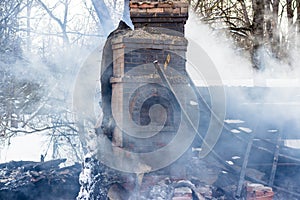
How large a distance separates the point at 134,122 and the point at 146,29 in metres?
1.19

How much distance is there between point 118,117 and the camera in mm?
4320

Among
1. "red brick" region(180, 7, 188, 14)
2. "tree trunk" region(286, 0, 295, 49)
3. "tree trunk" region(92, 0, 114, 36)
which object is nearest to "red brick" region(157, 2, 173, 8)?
"red brick" region(180, 7, 188, 14)

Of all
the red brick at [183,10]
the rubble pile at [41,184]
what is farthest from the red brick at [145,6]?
the rubble pile at [41,184]

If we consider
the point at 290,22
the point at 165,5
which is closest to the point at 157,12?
the point at 165,5

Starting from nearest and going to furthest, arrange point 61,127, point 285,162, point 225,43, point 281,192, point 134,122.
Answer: point 134,122 → point 281,192 → point 285,162 → point 61,127 → point 225,43

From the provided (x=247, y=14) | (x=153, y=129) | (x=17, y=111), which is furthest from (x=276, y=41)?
(x=153, y=129)

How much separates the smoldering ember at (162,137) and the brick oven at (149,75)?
12 millimetres

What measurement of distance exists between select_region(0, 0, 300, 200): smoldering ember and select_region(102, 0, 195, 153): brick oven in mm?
12

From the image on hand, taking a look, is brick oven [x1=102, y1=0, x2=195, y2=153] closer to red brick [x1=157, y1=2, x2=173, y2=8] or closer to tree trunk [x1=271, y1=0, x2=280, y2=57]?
red brick [x1=157, y1=2, x2=173, y2=8]

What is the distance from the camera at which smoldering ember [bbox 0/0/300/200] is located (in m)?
4.22

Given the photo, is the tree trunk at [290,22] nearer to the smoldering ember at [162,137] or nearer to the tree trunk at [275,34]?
the tree trunk at [275,34]

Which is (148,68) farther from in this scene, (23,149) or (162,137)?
(23,149)

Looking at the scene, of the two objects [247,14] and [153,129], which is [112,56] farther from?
[247,14]

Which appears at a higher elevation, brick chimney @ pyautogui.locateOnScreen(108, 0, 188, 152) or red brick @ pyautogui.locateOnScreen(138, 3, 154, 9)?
red brick @ pyautogui.locateOnScreen(138, 3, 154, 9)
